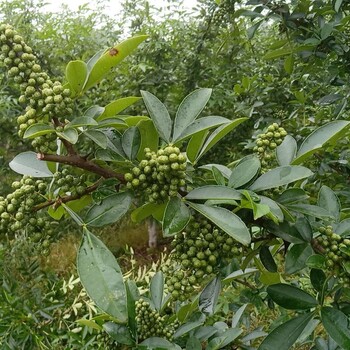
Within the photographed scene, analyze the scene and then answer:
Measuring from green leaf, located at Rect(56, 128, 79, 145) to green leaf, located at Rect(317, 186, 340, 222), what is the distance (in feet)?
1.49

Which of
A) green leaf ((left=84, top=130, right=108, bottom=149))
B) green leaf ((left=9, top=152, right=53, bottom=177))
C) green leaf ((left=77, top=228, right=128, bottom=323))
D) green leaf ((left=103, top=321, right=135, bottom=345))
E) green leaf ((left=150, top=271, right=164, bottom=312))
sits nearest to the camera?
green leaf ((left=77, top=228, right=128, bottom=323))

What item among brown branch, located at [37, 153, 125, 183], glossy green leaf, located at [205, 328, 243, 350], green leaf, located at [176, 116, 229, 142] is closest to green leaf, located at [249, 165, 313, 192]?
green leaf, located at [176, 116, 229, 142]

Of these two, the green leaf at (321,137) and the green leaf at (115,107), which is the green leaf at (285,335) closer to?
the green leaf at (321,137)

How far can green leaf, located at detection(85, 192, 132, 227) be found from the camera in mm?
704

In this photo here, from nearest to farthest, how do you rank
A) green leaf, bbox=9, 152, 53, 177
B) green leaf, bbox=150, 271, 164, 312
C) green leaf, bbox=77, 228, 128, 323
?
green leaf, bbox=77, 228, 128, 323
green leaf, bbox=9, 152, 53, 177
green leaf, bbox=150, 271, 164, 312

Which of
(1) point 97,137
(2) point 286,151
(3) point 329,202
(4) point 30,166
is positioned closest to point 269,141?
(2) point 286,151

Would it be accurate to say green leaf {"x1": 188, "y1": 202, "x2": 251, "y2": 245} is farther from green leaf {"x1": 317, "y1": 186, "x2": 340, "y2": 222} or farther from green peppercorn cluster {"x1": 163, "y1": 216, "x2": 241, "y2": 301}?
green leaf {"x1": 317, "y1": 186, "x2": 340, "y2": 222}

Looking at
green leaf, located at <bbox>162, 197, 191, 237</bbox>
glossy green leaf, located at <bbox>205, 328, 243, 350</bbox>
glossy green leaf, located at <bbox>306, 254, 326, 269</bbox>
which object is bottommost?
glossy green leaf, located at <bbox>205, 328, 243, 350</bbox>

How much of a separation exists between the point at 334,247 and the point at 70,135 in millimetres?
438

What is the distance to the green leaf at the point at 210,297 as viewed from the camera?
0.83 metres

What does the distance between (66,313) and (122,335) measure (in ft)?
5.72

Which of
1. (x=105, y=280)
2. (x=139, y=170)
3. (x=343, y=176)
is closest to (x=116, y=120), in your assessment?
(x=139, y=170)

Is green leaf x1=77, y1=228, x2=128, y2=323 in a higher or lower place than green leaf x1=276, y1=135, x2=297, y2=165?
higher

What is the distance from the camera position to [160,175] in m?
0.67
